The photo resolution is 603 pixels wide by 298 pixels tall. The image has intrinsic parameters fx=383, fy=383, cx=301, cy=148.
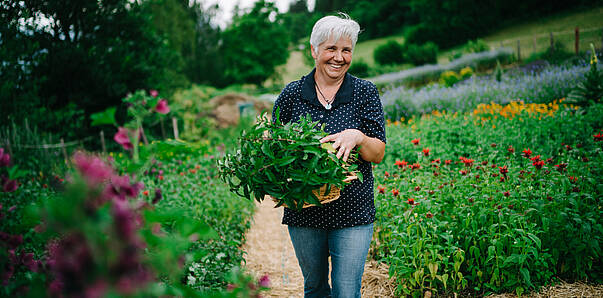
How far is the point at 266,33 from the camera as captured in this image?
1223 inches

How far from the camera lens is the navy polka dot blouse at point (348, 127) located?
189 cm

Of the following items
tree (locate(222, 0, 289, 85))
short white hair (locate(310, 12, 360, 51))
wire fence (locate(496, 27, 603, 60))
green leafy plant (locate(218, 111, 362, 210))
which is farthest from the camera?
tree (locate(222, 0, 289, 85))

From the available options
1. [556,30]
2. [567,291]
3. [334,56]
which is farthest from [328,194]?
[556,30]

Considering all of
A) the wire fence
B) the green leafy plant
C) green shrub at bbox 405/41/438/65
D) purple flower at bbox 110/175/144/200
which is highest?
green shrub at bbox 405/41/438/65

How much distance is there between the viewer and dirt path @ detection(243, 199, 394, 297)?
118 inches

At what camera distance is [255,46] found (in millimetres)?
30922

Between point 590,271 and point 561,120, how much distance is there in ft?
7.26

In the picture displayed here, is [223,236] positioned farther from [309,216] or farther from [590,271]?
[590,271]

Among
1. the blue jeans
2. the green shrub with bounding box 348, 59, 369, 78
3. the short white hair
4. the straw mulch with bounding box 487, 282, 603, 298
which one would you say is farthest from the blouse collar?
the green shrub with bounding box 348, 59, 369, 78

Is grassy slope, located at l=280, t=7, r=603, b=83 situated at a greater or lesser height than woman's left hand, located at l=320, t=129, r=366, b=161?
greater

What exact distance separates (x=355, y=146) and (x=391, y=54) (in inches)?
859

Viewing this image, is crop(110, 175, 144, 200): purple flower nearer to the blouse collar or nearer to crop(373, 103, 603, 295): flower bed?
the blouse collar

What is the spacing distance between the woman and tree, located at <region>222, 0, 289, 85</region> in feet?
95.4

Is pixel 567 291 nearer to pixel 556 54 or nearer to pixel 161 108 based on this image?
pixel 161 108
